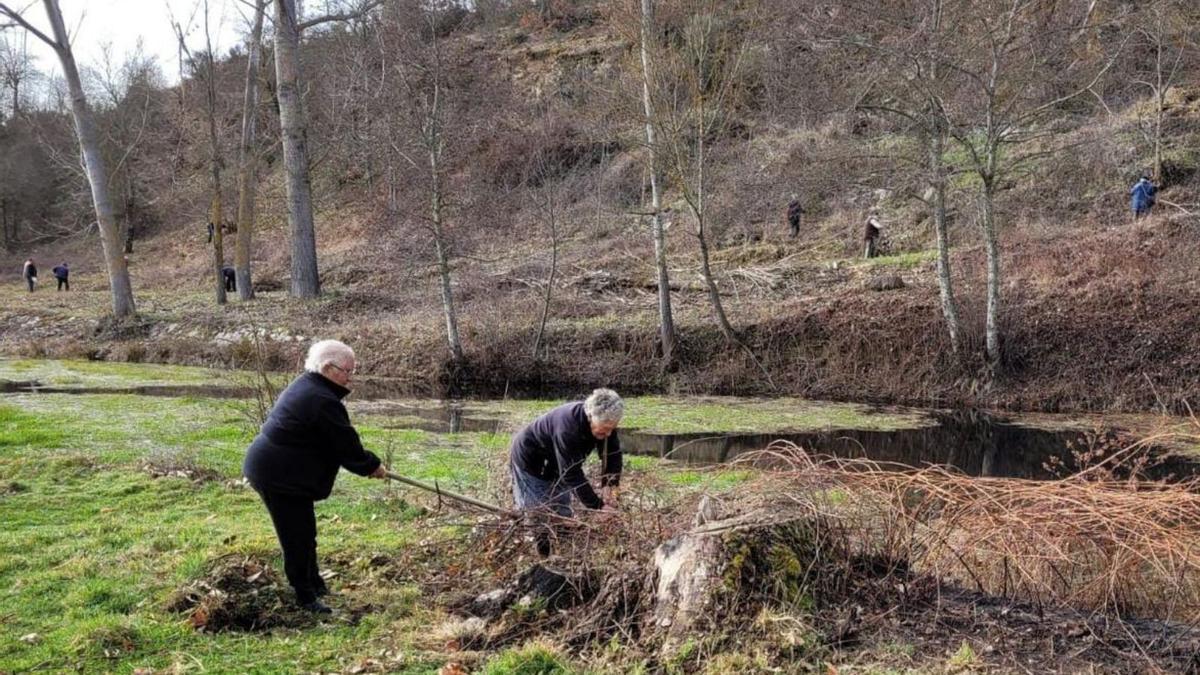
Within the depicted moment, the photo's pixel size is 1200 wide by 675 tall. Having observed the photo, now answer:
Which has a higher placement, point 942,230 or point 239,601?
point 942,230

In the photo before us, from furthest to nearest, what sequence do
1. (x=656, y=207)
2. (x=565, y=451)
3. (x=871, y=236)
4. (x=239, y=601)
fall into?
(x=871, y=236) < (x=656, y=207) < (x=565, y=451) < (x=239, y=601)

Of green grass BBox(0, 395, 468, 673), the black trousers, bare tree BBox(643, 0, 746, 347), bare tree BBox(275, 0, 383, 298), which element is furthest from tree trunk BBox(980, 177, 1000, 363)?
bare tree BBox(275, 0, 383, 298)

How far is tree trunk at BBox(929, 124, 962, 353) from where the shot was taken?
1852 centimetres

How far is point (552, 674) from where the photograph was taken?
4.86 meters

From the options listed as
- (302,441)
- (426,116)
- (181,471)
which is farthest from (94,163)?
(302,441)

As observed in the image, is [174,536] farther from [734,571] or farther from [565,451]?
[734,571]

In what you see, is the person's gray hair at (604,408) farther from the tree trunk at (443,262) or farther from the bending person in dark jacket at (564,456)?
the tree trunk at (443,262)

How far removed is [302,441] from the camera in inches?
216

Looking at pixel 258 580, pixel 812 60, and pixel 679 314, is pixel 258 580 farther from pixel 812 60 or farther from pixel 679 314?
pixel 812 60

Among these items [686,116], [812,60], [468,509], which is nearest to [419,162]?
[686,116]

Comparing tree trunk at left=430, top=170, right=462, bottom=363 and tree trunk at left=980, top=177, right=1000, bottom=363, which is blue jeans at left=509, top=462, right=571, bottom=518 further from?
tree trunk at left=980, top=177, right=1000, bottom=363

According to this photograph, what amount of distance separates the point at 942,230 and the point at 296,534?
17213mm

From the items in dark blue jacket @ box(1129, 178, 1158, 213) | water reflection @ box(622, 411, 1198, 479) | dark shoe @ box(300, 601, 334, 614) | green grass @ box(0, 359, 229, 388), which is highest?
dark blue jacket @ box(1129, 178, 1158, 213)

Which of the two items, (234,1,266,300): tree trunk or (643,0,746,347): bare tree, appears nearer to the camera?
(643,0,746,347): bare tree
